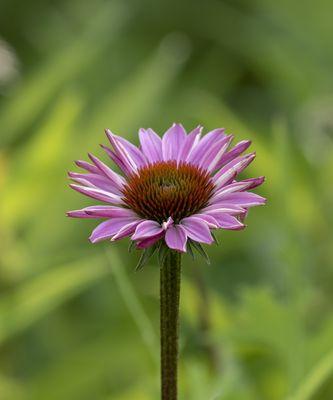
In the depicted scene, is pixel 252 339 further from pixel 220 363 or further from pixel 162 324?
pixel 162 324

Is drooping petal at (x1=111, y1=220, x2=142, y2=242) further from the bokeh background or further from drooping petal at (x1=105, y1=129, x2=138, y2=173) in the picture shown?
the bokeh background

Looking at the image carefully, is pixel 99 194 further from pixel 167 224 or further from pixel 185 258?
pixel 185 258

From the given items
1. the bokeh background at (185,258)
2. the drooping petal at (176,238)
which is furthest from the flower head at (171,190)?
the bokeh background at (185,258)

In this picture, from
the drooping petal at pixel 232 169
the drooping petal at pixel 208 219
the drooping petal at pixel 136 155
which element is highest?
the drooping petal at pixel 232 169

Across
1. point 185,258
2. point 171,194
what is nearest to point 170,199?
point 171,194

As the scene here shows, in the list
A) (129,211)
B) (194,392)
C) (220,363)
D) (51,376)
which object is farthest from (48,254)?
(129,211)

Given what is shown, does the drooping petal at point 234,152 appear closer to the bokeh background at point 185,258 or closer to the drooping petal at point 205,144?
the drooping petal at point 205,144
